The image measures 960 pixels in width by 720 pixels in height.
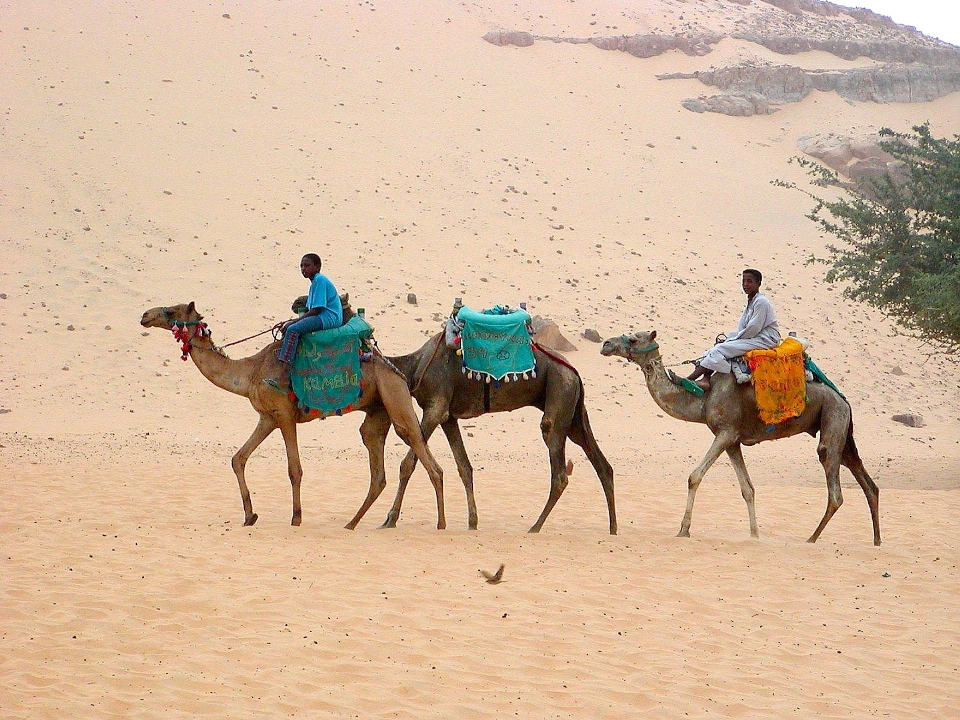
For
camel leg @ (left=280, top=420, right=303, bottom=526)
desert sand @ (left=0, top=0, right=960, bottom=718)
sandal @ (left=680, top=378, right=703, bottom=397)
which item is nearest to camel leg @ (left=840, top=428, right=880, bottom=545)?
desert sand @ (left=0, top=0, right=960, bottom=718)

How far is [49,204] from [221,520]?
18.0 m

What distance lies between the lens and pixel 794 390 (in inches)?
432

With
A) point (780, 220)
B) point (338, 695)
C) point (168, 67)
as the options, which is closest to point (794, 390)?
point (338, 695)

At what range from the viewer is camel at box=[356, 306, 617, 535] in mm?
10891

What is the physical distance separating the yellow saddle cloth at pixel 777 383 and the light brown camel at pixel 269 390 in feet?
10.9

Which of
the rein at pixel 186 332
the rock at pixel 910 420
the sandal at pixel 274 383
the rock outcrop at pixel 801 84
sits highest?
the rock outcrop at pixel 801 84

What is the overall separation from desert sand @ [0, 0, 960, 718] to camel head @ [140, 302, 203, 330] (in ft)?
6.21

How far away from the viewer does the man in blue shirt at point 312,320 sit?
10.2 m

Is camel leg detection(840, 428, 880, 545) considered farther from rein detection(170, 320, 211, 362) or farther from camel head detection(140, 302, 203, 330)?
camel head detection(140, 302, 203, 330)

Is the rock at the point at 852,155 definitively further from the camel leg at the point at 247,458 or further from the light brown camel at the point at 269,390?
the camel leg at the point at 247,458

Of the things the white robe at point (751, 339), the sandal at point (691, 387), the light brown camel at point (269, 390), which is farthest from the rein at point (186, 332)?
the white robe at point (751, 339)

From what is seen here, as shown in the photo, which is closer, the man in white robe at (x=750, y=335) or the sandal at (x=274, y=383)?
the sandal at (x=274, y=383)

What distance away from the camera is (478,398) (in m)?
11.0

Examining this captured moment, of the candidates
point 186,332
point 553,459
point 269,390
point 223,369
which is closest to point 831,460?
point 553,459
